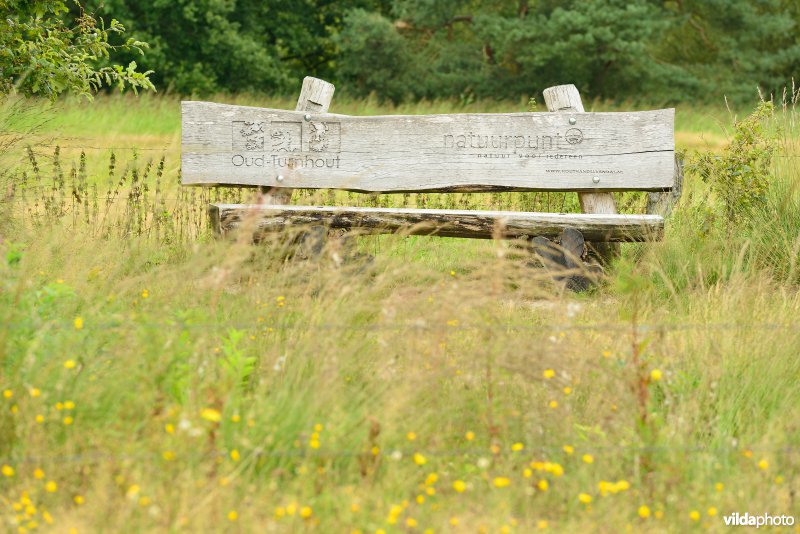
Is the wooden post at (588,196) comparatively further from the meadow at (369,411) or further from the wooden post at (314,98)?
the meadow at (369,411)

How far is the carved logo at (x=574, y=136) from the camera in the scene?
21.2 feet

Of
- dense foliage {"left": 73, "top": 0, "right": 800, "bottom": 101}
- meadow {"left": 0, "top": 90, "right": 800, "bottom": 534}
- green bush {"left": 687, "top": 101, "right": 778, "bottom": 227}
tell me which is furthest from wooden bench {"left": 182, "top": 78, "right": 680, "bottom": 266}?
dense foliage {"left": 73, "top": 0, "right": 800, "bottom": 101}

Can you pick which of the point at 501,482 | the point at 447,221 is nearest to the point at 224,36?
the point at 447,221

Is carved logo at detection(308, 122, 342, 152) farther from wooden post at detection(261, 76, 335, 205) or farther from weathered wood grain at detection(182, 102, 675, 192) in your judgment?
wooden post at detection(261, 76, 335, 205)

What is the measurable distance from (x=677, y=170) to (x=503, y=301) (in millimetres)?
2394

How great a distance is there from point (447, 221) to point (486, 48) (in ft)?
54.9

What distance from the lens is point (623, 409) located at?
3664 mm

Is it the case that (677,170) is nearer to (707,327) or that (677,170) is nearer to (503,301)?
(503,301)

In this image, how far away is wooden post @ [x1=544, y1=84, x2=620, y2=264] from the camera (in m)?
6.55

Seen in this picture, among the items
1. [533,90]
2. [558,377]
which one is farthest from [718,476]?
[533,90]

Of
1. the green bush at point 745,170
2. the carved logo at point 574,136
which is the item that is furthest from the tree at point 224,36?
the green bush at point 745,170

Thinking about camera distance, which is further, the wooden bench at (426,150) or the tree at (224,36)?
the tree at (224,36)

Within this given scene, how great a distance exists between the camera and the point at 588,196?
664 centimetres

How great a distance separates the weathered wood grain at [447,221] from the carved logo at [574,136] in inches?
21.6
